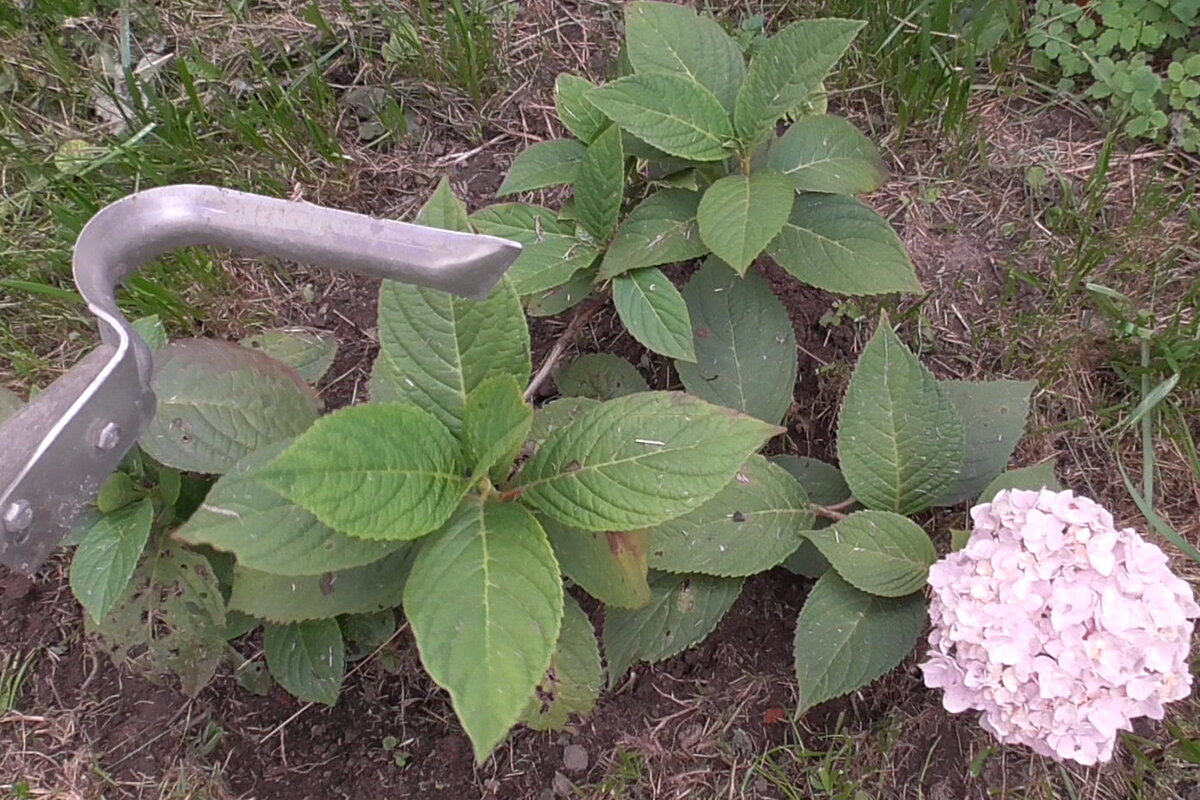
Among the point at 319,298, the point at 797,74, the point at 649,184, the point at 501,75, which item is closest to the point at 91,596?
the point at 319,298

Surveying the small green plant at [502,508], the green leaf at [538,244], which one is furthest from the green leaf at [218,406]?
the green leaf at [538,244]

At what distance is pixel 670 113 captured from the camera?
5.49 feet

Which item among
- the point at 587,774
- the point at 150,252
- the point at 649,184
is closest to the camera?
the point at 150,252

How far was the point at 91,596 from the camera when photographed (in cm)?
140

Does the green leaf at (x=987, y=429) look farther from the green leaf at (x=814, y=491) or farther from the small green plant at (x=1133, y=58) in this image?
the small green plant at (x=1133, y=58)

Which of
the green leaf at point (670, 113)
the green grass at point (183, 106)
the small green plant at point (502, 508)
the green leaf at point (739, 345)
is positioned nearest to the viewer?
the small green plant at point (502, 508)

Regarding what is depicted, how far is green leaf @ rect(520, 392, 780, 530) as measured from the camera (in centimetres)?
126

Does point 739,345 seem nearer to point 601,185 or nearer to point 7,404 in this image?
point 601,185

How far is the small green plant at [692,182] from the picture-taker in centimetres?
163

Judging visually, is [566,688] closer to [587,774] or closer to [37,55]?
[587,774]

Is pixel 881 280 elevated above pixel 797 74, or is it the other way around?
pixel 797 74

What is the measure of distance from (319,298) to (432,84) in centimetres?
63

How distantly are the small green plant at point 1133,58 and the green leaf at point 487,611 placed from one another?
1.91 m

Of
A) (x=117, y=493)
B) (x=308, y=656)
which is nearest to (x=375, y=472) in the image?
(x=117, y=493)
